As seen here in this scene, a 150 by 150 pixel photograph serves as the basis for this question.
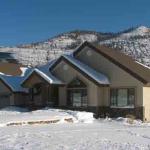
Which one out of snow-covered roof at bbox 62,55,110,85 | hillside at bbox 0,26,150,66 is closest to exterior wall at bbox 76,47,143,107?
snow-covered roof at bbox 62,55,110,85

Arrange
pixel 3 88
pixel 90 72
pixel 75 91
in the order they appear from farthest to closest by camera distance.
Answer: pixel 3 88 → pixel 75 91 → pixel 90 72

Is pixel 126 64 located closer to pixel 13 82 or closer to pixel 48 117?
pixel 48 117

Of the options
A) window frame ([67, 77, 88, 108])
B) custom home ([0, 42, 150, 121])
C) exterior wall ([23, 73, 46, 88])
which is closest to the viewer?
custom home ([0, 42, 150, 121])

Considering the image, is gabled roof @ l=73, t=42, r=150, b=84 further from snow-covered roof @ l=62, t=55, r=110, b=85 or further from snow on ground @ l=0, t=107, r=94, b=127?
snow on ground @ l=0, t=107, r=94, b=127

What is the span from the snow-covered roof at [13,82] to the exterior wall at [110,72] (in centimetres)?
706

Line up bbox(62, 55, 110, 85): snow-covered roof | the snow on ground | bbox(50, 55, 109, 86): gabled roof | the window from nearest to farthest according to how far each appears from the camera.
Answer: the snow on ground → the window → bbox(50, 55, 109, 86): gabled roof → bbox(62, 55, 110, 85): snow-covered roof

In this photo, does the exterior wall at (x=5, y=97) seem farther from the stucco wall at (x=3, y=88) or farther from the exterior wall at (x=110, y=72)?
the exterior wall at (x=110, y=72)

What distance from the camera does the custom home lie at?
3572 centimetres

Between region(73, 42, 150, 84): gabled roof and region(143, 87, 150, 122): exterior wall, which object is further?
region(143, 87, 150, 122): exterior wall

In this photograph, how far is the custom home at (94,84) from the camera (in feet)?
117

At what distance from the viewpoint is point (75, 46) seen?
332 ft

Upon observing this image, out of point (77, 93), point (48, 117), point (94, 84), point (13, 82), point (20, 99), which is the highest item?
point (13, 82)

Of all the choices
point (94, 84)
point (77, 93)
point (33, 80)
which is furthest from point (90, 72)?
point (33, 80)

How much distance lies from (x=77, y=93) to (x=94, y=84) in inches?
80.0
